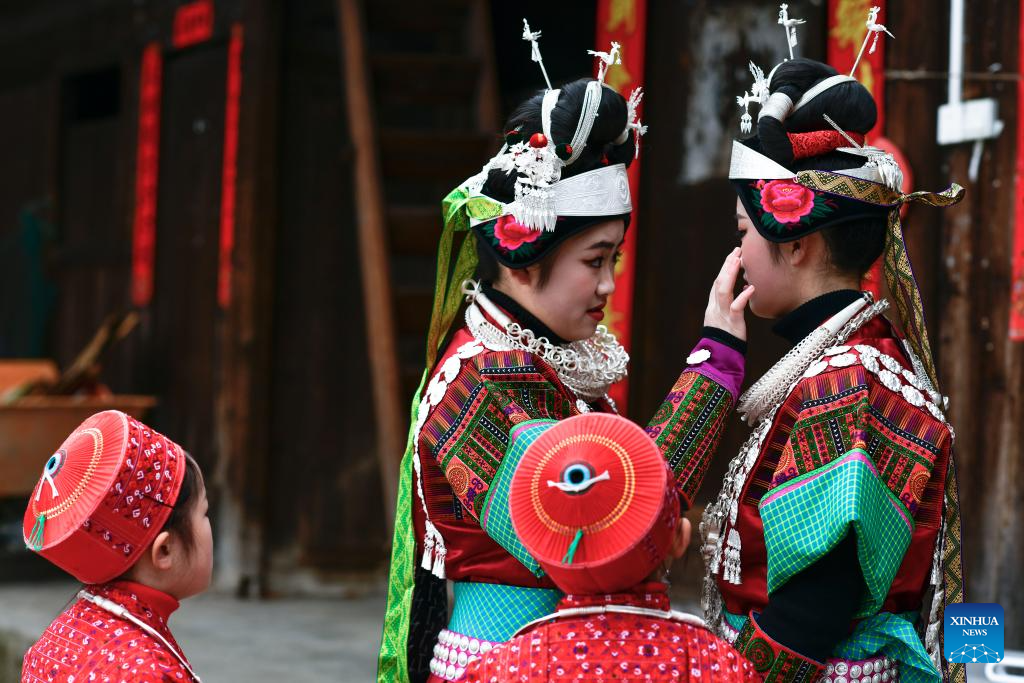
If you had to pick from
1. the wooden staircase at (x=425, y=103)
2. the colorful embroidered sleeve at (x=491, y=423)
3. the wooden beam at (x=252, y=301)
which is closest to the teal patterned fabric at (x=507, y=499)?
the colorful embroidered sleeve at (x=491, y=423)

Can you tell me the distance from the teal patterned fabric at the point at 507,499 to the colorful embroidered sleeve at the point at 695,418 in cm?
26

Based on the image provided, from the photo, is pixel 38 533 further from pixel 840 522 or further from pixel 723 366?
pixel 840 522

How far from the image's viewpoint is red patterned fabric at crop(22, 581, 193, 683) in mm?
2117

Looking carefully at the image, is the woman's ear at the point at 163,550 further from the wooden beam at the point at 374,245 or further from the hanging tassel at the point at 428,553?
the wooden beam at the point at 374,245

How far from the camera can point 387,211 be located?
522 cm

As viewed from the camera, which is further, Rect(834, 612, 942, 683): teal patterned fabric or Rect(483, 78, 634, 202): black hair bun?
Rect(483, 78, 634, 202): black hair bun

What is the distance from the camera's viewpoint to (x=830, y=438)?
6.79ft

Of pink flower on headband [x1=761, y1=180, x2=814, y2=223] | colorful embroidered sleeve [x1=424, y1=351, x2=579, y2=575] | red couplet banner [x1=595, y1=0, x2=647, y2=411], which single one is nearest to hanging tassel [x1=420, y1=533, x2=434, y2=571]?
colorful embroidered sleeve [x1=424, y1=351, x2=579, y2=575]

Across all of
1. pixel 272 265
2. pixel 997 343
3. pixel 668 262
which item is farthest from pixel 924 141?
pixel 272 265

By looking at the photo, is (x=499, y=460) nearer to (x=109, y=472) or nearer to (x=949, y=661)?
(x=109, y=472)

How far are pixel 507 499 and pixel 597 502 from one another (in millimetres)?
342

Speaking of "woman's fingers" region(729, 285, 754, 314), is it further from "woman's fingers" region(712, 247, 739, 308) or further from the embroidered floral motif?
the embroidered floral motif

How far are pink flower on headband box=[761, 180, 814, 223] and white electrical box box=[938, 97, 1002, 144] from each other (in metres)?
1.78

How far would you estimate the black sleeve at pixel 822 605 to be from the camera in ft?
6.59
